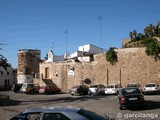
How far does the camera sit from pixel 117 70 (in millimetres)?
42562

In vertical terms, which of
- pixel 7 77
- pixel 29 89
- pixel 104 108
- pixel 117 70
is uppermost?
pixel 117 70

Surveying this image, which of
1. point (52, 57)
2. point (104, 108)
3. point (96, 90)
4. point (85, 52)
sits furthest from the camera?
point (52, 57)

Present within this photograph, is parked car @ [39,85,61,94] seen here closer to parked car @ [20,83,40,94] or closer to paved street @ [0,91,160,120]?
parked car @ [20,83,40,94]

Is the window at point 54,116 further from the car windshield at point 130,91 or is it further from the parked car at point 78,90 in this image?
the parked car at point 78,90

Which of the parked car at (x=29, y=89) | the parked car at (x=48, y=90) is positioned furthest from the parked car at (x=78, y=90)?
the parked car at (x=29, y=89)

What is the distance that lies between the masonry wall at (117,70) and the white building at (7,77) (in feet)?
86.4

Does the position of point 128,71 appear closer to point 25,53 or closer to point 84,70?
point 84,70

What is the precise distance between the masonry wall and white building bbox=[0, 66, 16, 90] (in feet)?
86.4

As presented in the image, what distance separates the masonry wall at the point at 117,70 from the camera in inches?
1587

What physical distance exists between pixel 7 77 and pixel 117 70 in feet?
130

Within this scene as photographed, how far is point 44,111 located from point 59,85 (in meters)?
40.5

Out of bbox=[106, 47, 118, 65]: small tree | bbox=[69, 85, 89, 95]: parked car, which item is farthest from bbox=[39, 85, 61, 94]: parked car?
bbox=[106, 47, 118, 65]: small tree

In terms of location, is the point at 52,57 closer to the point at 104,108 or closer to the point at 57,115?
the point at 104,108

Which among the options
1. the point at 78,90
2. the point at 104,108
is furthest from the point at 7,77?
the point at 104,108
